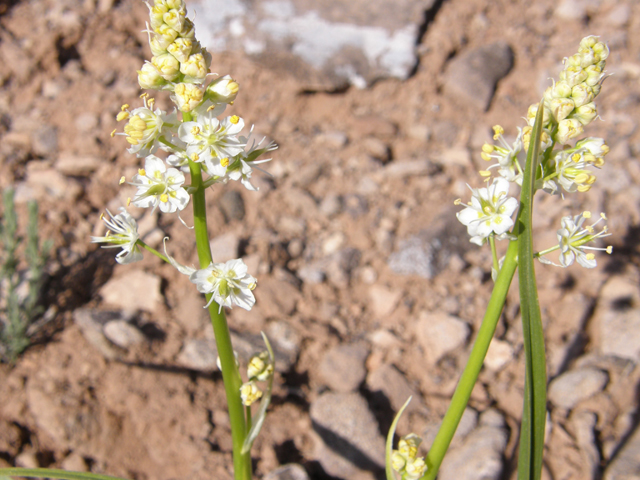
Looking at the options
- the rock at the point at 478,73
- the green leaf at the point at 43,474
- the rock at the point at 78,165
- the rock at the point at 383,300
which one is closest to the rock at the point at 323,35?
the rock at the point at 478,73

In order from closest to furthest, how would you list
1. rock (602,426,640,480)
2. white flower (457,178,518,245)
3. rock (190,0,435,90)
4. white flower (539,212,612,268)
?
white flower (457,178,518,245), white flower (539,212,612,268), rock (602,426,640,480), rock (190,0,435,90)

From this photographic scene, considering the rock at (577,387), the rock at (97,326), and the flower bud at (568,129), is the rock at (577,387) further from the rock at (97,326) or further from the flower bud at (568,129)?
the rock at (97,326)

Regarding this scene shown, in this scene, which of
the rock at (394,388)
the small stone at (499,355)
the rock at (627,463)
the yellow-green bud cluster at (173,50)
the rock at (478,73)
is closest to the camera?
the yellow-green bud cluster at (173,50)

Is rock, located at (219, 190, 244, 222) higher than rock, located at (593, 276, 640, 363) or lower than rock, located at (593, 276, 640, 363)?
higher

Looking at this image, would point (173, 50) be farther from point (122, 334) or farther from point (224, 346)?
point (122, 334)

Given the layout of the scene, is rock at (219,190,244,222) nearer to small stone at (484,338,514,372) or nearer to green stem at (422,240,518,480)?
small stone at (484,338,514,372)

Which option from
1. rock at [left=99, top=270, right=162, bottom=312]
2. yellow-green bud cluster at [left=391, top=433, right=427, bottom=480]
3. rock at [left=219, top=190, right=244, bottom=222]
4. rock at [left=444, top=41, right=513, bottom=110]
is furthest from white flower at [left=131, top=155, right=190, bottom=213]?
rock at [left=444, top=41, right=513, bottom=110]
